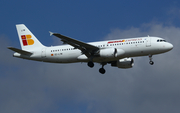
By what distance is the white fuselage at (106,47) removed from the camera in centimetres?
5375

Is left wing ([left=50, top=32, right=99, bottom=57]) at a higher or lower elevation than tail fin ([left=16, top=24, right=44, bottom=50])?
lower

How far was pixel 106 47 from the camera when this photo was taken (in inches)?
2184

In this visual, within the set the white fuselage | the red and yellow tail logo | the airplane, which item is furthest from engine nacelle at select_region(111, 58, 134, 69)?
the red and yellow tail logo

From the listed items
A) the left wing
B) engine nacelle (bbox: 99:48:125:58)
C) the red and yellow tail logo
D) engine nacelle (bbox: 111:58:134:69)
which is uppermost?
the red and yellow tail logo

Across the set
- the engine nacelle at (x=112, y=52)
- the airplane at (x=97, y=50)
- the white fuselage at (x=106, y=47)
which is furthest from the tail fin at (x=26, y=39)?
the engine nacelle at (x=112, y=52)

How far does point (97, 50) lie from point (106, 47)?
1.46 m

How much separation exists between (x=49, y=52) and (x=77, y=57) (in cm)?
501

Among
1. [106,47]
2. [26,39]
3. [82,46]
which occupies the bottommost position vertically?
[106,47]

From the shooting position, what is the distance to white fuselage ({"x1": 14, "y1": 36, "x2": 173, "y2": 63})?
5375 centimetres

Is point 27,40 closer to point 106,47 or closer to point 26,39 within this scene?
point 26,39

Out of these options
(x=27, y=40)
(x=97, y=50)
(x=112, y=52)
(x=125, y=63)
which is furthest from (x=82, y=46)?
(x=27, y=40)

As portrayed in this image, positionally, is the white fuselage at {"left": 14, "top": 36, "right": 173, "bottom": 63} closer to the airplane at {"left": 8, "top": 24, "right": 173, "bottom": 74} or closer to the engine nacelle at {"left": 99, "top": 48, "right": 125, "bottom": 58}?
the airplane at {"left": 8, "top": 24, "right": 173, "bottom": 74}

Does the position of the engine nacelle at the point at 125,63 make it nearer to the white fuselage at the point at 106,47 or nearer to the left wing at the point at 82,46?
the white fuselage at the point at 106,47

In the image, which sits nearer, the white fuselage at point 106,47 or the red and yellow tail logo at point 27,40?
the white fuselage at point 106,47
